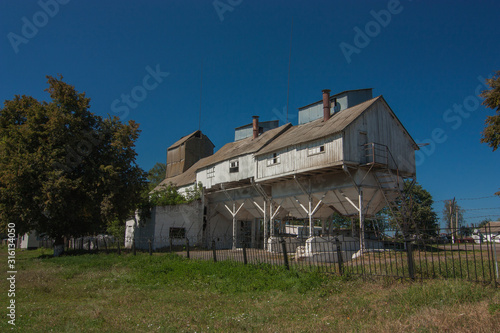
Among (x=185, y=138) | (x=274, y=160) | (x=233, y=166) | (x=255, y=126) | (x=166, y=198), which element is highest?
(x=185, y=138)

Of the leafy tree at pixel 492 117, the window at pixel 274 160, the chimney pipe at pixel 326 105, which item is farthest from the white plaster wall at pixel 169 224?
the leafy tree at pixel 492 117

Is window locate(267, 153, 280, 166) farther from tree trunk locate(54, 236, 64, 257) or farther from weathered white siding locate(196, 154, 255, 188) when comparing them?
tree trunk locate(54, 236, 64, 257)

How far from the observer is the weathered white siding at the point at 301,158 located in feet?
69.7

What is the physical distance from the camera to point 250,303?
994 centimetres

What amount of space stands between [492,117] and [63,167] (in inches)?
983

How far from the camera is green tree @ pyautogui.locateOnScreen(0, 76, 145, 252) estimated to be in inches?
926

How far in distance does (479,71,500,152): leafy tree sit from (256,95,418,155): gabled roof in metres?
6.01

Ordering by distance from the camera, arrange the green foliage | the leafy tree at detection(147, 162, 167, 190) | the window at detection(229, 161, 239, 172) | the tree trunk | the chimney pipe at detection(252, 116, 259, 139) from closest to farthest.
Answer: the tree trunk, the window at detection(229, 161, 239, 172), the green foliage, the chimney pipe at detection(252, 116, 259, 139), the leafy tree at detection(147, 162, 167, 190)

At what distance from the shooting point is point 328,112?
25.9m

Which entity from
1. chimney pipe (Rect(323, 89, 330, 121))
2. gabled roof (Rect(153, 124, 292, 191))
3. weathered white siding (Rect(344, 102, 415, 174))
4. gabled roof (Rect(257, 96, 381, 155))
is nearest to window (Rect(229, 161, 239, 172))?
gabled roof (Rect(153, 124, 292, 191))

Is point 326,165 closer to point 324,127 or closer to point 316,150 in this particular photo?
point 316,150

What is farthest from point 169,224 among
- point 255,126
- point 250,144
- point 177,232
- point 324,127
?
point 324,127

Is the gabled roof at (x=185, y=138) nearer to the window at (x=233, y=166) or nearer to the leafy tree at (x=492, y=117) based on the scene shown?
the window at (x=233, y=166)

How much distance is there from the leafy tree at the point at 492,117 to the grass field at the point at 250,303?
39.9ft
